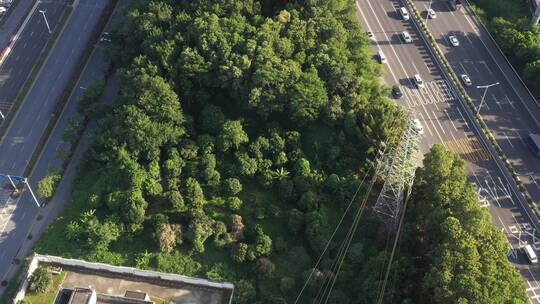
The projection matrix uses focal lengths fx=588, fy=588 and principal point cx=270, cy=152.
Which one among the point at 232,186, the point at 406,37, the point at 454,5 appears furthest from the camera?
the point at 454,5

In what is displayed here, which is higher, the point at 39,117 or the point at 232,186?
the point at 232,186

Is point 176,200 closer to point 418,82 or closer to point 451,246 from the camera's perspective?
point 451,246

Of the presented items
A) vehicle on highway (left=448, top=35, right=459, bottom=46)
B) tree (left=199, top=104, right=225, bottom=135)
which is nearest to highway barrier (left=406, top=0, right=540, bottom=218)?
vehicle on highway (left=448, top=35, right=459, bottom=46)

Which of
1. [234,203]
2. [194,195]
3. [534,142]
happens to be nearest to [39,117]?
[194,195]

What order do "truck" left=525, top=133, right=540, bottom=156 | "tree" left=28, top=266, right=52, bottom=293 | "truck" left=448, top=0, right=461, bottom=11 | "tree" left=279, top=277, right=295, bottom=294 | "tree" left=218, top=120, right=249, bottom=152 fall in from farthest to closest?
1. "truck" left=448, top=0, right=461, bottom=11
2. "truck" left=525, top=133, right=540, bottom=156
3. "tree" left=218, top=120, right=249, bottom=152
4. "tree" left=279, top=277, right=295, bottom=294
5. "tree" left=28, top=266, right=52, bottom=293

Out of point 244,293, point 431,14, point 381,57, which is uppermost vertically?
point 431,14

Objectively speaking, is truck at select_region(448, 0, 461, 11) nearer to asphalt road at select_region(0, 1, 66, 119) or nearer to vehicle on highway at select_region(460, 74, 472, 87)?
vehicle on highway at select_region(460, 74, 472, 87)

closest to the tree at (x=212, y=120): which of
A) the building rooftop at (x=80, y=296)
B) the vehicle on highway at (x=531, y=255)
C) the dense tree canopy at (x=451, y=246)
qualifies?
the dense tree canopy at (x=451, y=246)
